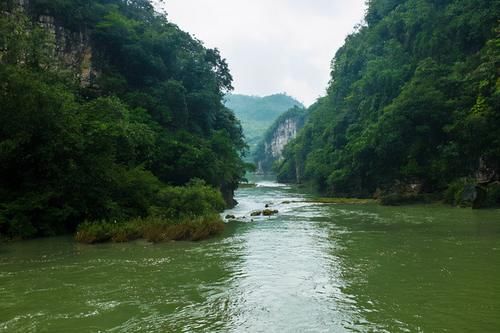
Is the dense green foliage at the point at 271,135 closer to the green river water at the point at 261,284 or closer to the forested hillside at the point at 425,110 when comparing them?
the forested hillside at the point at 425,110

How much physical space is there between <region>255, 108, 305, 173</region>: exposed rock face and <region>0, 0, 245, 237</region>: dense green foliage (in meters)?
111

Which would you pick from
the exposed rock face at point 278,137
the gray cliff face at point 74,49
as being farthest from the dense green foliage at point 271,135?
the gray cliff face at point 74,49

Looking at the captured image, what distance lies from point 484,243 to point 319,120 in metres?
Answer: 63.0

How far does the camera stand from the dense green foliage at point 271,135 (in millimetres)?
151375

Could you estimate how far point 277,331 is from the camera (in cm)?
792

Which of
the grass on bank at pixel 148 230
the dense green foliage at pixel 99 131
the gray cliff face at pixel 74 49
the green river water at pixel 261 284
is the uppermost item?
the gray cliff face at pixel 74 49

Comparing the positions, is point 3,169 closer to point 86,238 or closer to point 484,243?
point 86,238

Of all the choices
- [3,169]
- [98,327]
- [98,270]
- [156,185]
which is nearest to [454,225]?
[156,185]

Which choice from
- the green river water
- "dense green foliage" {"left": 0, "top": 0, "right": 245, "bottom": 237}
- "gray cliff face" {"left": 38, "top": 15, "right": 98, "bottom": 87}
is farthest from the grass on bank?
"gray cliff face" {"left": 38, "top": 15, "right": 98, "bottom": 87}

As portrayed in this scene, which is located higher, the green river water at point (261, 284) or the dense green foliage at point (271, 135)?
the dense green foliage at point (271, 135)

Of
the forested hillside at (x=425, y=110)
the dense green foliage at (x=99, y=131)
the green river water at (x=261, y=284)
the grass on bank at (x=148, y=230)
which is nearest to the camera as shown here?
the green river water at (x=261, y=284)

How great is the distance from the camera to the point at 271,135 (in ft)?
523

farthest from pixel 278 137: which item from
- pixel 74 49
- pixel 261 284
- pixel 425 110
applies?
pixel 261 284

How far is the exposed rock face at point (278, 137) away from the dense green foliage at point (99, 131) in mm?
110617
